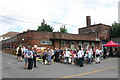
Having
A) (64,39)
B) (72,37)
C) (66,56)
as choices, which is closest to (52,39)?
(64,39)

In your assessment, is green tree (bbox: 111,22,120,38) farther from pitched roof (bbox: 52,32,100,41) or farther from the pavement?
the pavement

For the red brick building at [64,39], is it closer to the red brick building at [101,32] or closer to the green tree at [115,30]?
the red brick building at [101,32]

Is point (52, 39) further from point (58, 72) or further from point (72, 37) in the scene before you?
point (58, 72)

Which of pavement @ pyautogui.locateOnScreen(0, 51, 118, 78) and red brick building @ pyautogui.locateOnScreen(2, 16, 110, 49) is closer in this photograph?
pavement @ pyautogui.locateOnScreen(0, 51, 118, 78)

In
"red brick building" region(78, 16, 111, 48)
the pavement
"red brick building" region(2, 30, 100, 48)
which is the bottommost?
the pavement

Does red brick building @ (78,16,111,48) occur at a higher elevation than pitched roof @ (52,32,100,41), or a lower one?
higher

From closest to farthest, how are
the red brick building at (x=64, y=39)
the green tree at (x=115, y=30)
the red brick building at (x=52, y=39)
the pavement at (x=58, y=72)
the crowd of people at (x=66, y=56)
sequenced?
the pavement at (x=58, y=72) < the crowd of people at (x=66, y=56) < the red brick building at (x=52, y=39) < the red brick building at (x=64, y=39) < the green tree at (x=115, y=30)

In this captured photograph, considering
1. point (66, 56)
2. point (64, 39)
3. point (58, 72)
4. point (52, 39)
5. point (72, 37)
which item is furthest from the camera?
point (72, 37)

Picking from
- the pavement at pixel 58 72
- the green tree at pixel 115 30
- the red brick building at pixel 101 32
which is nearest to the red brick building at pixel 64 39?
the red brick building at pixel 101 32

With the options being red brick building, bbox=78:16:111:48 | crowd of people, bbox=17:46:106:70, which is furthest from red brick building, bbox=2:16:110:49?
crowd of people, bbox=17:46:106:70

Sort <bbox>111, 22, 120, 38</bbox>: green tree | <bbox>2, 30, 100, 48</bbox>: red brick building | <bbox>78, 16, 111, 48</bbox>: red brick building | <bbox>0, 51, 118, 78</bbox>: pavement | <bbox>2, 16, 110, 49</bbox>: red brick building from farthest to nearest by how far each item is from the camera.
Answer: <bbox>111, 22, 120, 38</bbox>: green tree
<bbox>78, 16, 111, 48</bbox>: red brick building
<bbox>2, 16, 110, 49</bbox>: red brick building
<bbox>2, 30, 100, 48</bbox>: red brick building
<bbox>0, 51, 118, 78</bbox>: pavement

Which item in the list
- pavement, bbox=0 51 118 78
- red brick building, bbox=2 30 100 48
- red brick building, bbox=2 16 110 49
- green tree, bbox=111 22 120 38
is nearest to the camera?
pavement, bbox=0 51 118 78

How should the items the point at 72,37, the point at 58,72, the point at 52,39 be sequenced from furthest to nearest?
the point at 72,37 → the point at 52,39 → the point at 58,72

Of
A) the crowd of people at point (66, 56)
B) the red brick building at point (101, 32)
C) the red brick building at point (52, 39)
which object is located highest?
the red brick building at point (101, 32)
